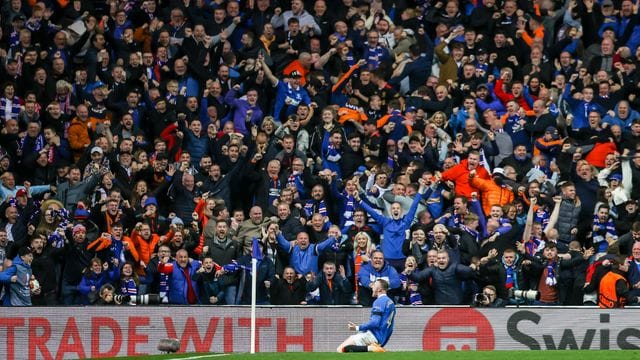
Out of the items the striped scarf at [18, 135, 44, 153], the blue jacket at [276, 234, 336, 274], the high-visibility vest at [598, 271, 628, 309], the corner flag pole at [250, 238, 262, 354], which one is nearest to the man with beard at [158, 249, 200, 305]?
the corner flag pole at [250, 238, 262, 354]

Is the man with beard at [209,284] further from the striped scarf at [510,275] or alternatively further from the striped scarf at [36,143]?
the striped scarf at [36,143]

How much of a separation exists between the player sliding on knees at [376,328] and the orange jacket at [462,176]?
524 centimetres

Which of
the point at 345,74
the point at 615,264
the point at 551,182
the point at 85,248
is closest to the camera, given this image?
the point at 615,264

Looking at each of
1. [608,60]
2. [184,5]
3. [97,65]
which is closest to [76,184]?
[97,65]

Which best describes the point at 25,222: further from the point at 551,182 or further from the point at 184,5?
the point at 551,182

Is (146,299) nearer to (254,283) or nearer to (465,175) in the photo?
(254,283)

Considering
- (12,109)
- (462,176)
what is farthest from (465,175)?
(12,109)

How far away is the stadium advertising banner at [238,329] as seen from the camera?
21297mm

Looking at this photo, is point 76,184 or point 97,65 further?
point 97,65

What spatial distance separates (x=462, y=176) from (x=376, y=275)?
3.34 metres

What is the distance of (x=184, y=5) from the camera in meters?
29.2

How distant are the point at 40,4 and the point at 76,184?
496 cm

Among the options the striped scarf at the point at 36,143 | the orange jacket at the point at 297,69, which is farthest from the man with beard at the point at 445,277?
the striped scarf at the point at 36,143

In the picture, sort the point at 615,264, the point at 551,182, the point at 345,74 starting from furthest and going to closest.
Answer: the point at 345,74
the point at 551,182
the point at 615,264
